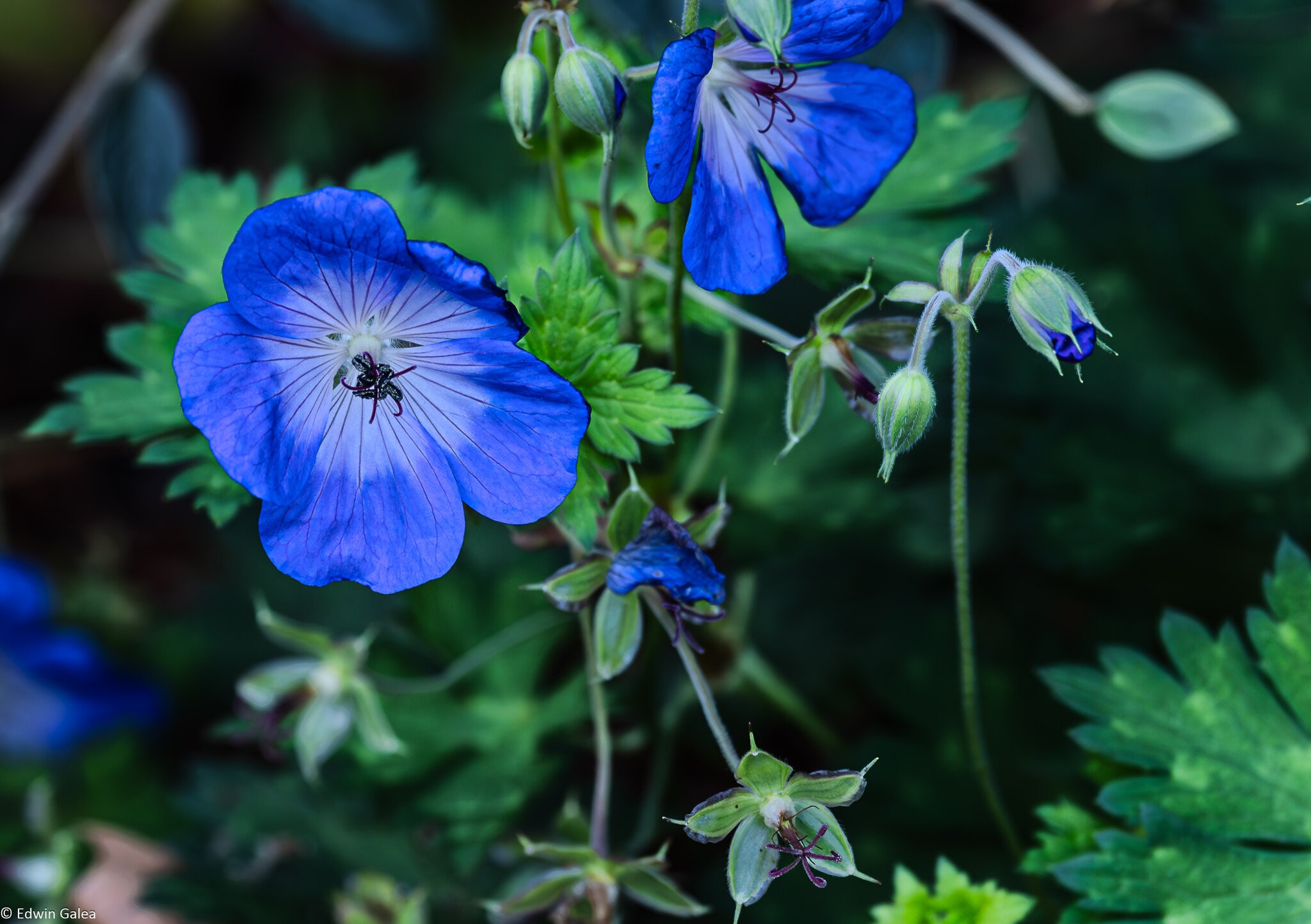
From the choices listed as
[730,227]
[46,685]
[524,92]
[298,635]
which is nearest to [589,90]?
[524,92]

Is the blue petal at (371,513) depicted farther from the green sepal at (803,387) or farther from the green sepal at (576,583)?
the green sepal at (803,387)

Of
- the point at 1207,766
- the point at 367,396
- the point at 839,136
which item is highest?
the point at 839,136

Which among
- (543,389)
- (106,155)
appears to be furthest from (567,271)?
(106,155)

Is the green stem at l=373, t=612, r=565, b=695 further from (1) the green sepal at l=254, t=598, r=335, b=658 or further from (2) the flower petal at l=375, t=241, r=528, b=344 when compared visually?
(2) the flower petal at l=375, t=241, r=528, b=344

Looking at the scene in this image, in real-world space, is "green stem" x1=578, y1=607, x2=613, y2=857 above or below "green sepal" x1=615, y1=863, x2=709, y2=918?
above

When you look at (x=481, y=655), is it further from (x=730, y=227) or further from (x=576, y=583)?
(x=730, y=227)

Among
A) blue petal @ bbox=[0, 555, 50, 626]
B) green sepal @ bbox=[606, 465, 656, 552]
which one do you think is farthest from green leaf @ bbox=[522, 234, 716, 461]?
blue petal @ bbox=[0, 555, 50, 626]
